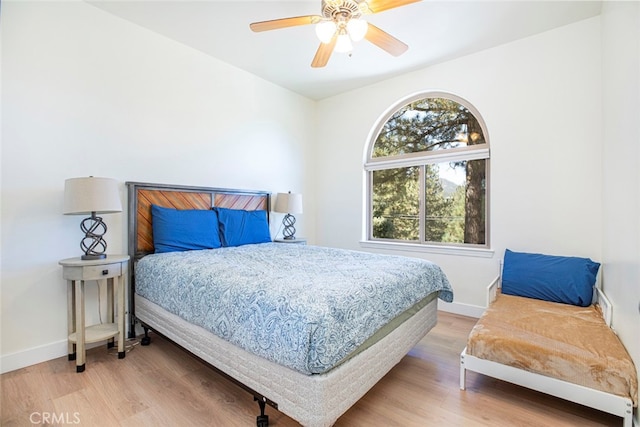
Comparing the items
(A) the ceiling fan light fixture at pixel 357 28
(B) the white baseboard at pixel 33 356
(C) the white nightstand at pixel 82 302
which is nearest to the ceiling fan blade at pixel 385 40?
(A) the ceiling fan light fixture at pixel 357 28

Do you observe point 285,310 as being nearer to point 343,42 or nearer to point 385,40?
point 343,42

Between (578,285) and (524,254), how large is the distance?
0.48 m

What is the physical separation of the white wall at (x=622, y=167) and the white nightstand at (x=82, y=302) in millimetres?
3232

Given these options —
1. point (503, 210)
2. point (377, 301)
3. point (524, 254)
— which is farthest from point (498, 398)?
point (503, 210)

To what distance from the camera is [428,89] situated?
3570mm

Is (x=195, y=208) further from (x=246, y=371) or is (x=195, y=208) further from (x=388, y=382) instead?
(x=388, y=382)

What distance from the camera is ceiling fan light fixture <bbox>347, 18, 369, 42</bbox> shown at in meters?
1.95

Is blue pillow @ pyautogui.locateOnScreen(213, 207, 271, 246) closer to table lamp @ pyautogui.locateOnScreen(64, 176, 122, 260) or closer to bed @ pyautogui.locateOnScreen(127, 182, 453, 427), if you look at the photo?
bed @ pyautogui.locateOnScreen(127, 182, 453, 427)

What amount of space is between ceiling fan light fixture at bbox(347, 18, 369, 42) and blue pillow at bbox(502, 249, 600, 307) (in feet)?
7.98

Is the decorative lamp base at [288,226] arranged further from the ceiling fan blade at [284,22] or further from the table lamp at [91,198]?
the ceiling fan blade at [284,22]

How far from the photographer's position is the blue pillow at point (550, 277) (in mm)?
2391

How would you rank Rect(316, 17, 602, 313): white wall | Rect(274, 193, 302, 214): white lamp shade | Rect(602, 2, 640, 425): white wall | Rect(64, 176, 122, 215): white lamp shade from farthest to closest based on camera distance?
Rect(274, 193, 302, 214): white lamp shade, Rect(316, 17, 602, 313): white wall, Rect(64, 176, 122, 215): white lamp shade, Rect(602, 2, 640, 425): white wall

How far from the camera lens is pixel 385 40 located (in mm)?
2217

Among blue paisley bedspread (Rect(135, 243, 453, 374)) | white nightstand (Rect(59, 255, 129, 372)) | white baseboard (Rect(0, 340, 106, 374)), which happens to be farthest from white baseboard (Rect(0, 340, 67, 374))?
blue paisley bedspread (Rect(135, 243, 453, 374))
